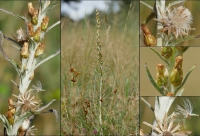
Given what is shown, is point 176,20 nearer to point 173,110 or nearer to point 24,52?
point 173,110

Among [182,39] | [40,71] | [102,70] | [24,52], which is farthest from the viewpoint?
[40,71]

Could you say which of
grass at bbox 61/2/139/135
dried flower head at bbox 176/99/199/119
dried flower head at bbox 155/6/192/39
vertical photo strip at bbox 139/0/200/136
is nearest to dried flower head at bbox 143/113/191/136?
vertical photo strip at bbox 139/0/200/136

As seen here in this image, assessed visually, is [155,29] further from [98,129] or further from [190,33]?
[98,129]

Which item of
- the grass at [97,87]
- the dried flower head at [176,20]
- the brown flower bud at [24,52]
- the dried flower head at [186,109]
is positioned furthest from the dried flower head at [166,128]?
the brown flower bud at [24,52]

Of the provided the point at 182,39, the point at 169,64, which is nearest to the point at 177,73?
the point at 169,64

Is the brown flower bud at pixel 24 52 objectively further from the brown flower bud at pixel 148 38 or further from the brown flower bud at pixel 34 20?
the brown flower bud at pixel 148 38

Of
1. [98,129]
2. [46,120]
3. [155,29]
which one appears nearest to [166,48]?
[155,29]

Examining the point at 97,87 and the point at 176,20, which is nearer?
the point at 176,20

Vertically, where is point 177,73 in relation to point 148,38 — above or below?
below

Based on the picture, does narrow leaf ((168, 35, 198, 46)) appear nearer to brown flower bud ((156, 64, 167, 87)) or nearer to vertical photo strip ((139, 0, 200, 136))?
vertical photo strip ((139, 0, 200, 136))
